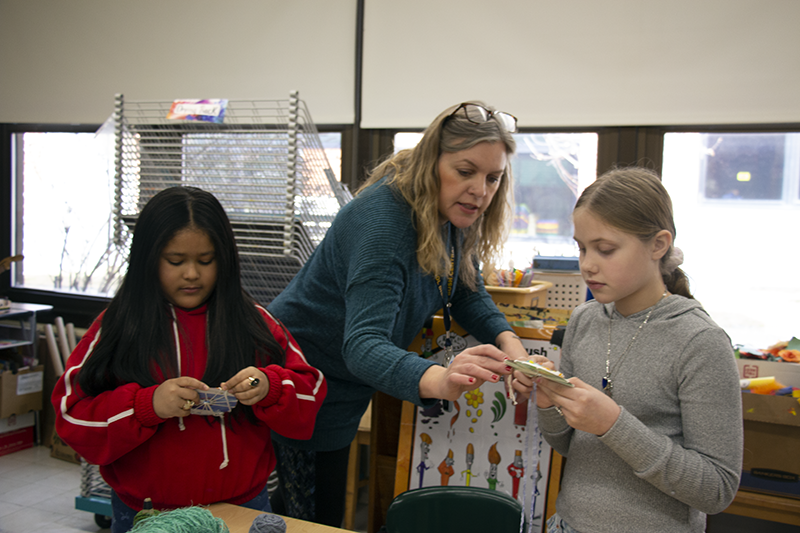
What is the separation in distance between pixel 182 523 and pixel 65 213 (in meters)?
3.73

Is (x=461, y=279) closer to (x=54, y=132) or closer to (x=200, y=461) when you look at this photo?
(x=200, y=461)

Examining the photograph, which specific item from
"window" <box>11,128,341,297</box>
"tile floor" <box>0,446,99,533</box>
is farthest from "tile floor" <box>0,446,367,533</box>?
"window" <box>11,128,341,297</box>

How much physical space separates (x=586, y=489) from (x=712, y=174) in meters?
2.17

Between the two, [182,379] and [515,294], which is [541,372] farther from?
[515,294]

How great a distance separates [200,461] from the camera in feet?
4.13

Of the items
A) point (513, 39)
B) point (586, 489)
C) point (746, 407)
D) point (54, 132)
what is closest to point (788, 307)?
point (746, 407)

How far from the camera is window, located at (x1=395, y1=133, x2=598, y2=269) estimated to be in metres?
2.91

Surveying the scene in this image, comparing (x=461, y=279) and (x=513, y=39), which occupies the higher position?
(x=513, y=39)

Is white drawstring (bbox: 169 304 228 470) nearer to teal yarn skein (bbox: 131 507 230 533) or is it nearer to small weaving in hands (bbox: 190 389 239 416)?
small weaving in hands (bbox: 190 389 239 416)

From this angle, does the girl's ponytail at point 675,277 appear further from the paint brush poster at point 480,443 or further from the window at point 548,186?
the window at point 548,186

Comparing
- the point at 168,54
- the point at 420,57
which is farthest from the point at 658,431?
the point at 168,54

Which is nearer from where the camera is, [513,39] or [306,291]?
[306,291]

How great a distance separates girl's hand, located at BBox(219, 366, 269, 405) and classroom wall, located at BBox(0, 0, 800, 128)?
2077mm

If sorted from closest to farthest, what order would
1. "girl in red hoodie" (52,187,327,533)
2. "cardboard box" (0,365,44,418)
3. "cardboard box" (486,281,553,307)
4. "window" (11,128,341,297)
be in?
"girl in red hoodie" (52,187,327,533) → "cardboard box" (486,281,553,307) → "cardboard box" (0,365,44,418) → "window" (11,128,341,297)
